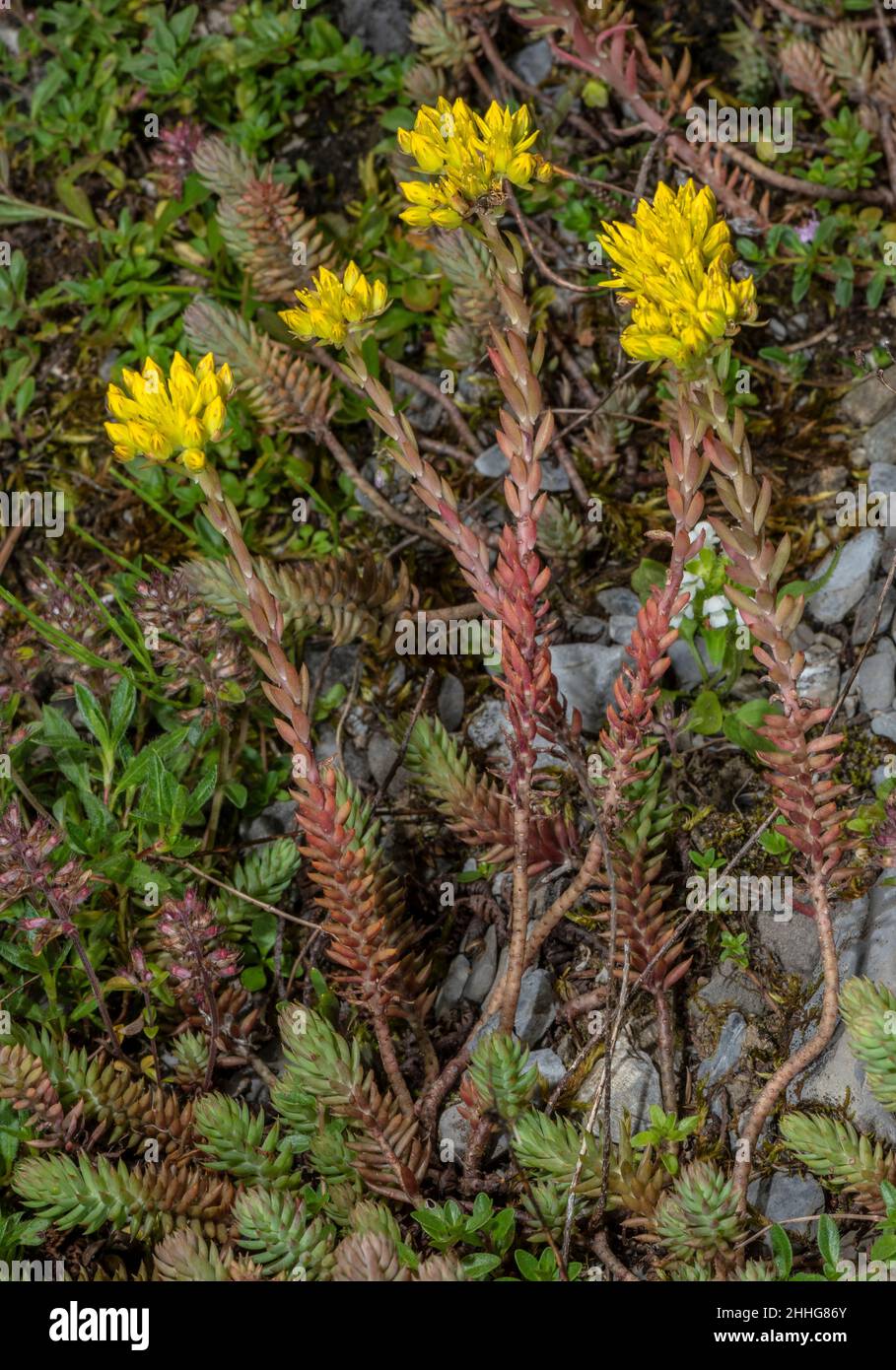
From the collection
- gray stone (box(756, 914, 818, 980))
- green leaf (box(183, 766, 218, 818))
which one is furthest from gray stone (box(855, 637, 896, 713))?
green leaf (box(183, 766, 218, 818))

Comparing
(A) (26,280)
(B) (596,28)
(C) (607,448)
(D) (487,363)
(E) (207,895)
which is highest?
(B) (596,28)

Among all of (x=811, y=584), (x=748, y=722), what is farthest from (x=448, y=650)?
(x=811, y=584)

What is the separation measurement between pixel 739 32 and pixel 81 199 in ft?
6.99

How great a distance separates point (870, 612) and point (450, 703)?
1.09m

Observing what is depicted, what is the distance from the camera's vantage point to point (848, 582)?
3.12 meters

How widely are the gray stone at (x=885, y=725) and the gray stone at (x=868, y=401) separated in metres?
0.91

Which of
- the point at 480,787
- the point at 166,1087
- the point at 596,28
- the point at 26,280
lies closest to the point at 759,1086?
the point at 480,787

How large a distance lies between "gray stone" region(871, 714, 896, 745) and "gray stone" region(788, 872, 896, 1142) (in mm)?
357

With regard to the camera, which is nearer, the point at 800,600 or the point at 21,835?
the point at 800,600

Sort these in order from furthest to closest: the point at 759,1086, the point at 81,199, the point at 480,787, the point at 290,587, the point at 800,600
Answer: the point at 81,199
the point at 290,587
the point at 480,787
the point at 759,1086
the point at 800,600

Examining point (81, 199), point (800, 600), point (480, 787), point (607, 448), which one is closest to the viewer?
point (800, 600)

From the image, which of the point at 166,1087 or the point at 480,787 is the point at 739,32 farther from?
the point at 166,1087
